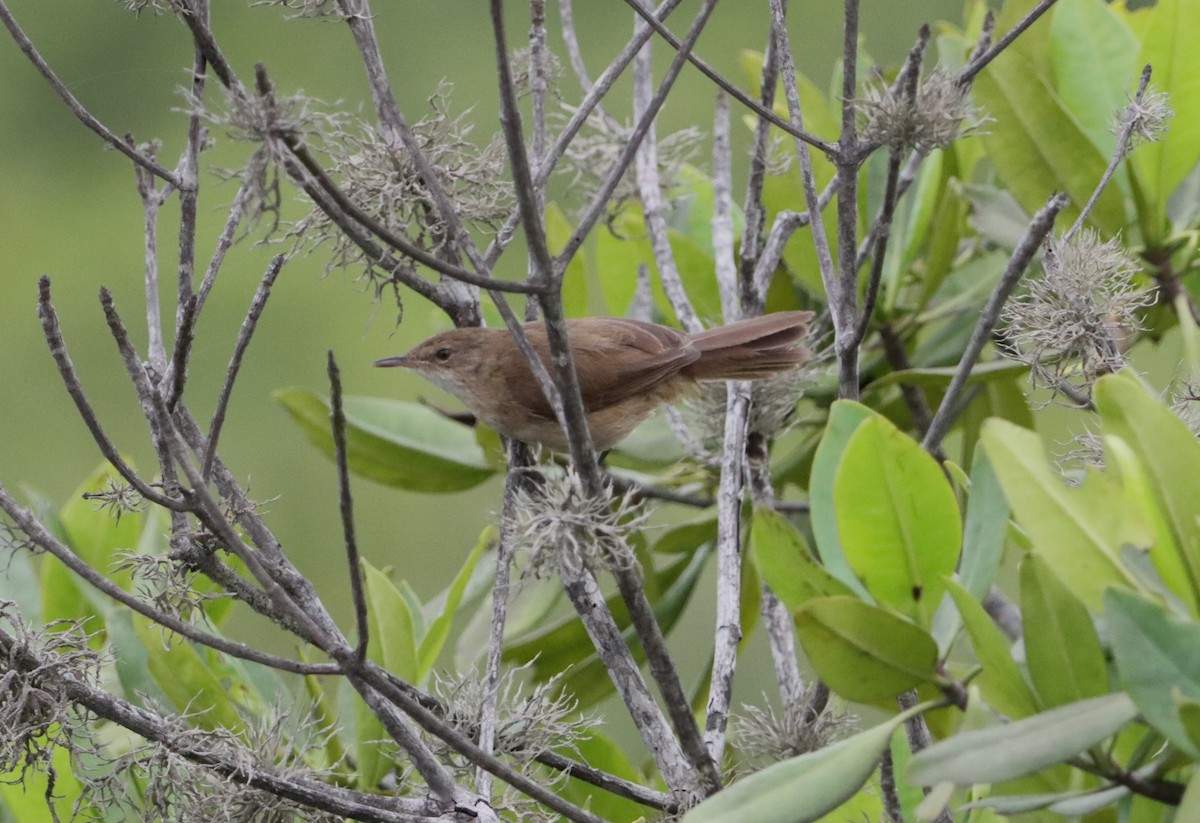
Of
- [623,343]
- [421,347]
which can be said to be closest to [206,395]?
[421,347]

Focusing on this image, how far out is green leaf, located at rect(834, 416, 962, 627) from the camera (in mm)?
953

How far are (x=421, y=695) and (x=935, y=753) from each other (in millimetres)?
549

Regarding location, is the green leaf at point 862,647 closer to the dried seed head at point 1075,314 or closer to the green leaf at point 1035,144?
the dried seed head at point 1075,314

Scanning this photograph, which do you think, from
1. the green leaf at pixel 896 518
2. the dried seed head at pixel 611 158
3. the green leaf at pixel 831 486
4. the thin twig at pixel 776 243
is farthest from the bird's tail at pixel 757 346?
the green leaf at pixel 896 518

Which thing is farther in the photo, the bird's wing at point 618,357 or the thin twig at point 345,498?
the bird's wing at point 618,357

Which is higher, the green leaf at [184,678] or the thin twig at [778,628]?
the thin twig at [778,628]

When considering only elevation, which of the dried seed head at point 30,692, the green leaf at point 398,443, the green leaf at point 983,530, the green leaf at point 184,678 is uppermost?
the green leaf at point 398,443

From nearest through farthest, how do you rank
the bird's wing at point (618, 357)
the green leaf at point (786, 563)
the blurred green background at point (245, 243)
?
the green leaf at point (786, 563) < the bird's wing at point (618, 357) < the blurred green background at point (245, 243)

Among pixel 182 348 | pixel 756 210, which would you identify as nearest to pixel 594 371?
pixel 756 210

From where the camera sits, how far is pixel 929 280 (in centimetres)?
193

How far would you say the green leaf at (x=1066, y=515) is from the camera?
0.78 meters

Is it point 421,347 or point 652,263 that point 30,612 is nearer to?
point 421,347

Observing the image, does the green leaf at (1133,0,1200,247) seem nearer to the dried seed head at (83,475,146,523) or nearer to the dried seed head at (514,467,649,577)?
the dried seed head at (514,467,649,577)

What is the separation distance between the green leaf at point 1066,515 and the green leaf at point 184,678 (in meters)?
0.95
